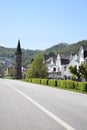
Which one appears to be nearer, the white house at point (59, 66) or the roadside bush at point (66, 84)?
the roadside bush at point (66, 84)

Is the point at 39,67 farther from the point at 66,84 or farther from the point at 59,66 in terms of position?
the point at 66,84

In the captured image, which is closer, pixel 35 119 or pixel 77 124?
pixel 77 124

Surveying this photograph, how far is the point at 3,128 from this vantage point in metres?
10.6

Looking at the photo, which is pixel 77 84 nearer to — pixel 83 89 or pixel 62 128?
pixel 83 89

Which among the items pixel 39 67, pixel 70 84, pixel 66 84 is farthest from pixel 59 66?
pixel 70 84

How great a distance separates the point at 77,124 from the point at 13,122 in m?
2.06

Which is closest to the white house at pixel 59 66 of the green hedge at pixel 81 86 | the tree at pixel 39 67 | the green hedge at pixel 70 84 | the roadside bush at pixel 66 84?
the tree at pixel 39 67

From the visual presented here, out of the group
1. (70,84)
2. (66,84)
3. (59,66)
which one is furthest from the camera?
(59,66)

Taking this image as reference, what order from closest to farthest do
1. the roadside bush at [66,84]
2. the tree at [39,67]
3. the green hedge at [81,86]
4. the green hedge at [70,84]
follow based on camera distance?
1. the green hedge at [81,86]
2. the green hedge at [70,84]
3. the roadside bush at [66,84]
4. the tree at [39,67]

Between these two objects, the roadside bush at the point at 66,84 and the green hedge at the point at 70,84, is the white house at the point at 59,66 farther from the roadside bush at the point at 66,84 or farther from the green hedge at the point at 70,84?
the roadside bush at the point at 66,84

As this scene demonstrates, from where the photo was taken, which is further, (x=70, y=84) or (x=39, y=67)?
(x=39, y=67)

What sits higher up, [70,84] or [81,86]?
[70,84]

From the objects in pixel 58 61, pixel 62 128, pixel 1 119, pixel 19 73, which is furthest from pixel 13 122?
pixel 19 73

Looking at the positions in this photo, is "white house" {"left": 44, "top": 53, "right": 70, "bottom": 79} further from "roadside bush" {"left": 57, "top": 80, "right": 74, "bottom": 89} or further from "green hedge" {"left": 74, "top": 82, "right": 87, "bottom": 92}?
"green hedge" {"left": 74, "top": 82, "right": 87, "bottom": 92}
